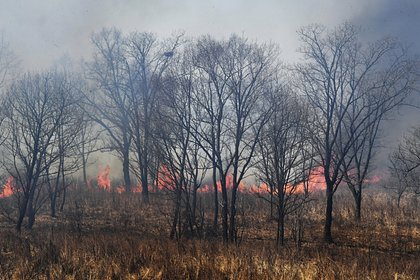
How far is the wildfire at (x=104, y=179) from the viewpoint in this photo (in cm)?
2496

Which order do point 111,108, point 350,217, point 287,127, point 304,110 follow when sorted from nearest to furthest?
point 287,127 < point 304,110 < point 350,217 < point 111,108

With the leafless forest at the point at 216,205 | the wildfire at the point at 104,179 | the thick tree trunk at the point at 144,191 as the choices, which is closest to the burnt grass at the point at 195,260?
the leafless forest at the point at 216,205

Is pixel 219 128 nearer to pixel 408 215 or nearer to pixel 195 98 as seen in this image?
pixel 195 98

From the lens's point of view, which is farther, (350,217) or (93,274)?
(350,217)

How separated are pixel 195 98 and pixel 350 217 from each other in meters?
9.15

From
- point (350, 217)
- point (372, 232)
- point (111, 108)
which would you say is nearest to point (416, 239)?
point (372, 232)

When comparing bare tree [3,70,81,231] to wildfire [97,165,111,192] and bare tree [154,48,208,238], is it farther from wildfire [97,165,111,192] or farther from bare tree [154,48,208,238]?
wildfire [97,165,111,192]

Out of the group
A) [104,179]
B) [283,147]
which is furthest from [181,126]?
[104,179]

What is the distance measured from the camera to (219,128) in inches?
505

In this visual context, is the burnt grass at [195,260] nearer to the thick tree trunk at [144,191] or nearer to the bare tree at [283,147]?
the bare tree at [283,147]

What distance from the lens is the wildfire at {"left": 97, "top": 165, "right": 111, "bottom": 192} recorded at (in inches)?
983

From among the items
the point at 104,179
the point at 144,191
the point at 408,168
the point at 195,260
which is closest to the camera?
the point at 195,260

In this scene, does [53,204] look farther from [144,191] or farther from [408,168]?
[408,168]

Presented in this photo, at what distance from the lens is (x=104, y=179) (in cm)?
2875
